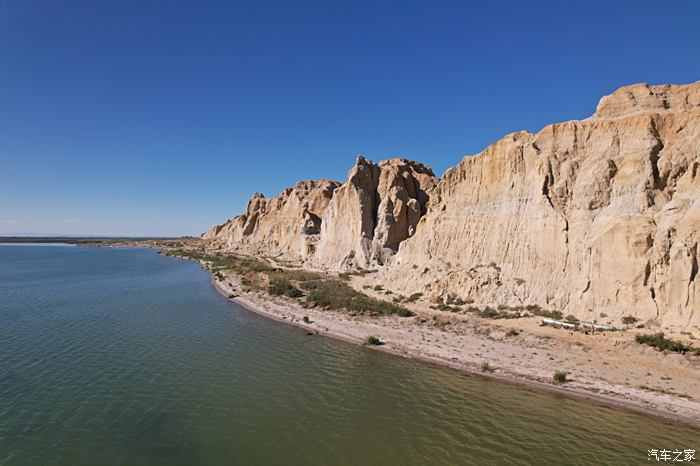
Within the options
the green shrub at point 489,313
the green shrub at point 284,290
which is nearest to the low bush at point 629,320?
the green shrub at point 489,313

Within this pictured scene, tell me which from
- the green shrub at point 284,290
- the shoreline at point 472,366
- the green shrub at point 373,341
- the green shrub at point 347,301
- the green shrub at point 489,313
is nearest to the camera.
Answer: the shoreline at point 472,366

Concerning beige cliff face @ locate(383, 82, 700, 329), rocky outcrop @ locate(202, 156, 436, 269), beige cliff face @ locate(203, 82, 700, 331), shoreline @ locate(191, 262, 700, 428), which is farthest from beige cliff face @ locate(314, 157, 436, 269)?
shoreline @ locate(191, 262, 700, 428)

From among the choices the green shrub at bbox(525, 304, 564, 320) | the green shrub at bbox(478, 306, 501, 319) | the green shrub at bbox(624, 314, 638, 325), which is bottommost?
the green shrub at bbox(478, 306, 501, 319)

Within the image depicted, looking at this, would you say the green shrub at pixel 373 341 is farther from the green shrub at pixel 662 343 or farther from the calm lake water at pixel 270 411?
the green shrub at pixel 662 343

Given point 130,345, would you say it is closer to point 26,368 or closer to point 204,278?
point 26,368

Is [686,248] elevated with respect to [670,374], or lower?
elevated

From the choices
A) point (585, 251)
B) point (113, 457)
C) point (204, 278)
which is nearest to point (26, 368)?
point (113, 457)

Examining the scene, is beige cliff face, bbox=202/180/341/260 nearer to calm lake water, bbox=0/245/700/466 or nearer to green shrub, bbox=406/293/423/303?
green shrub, bbox=406/293/423/303
